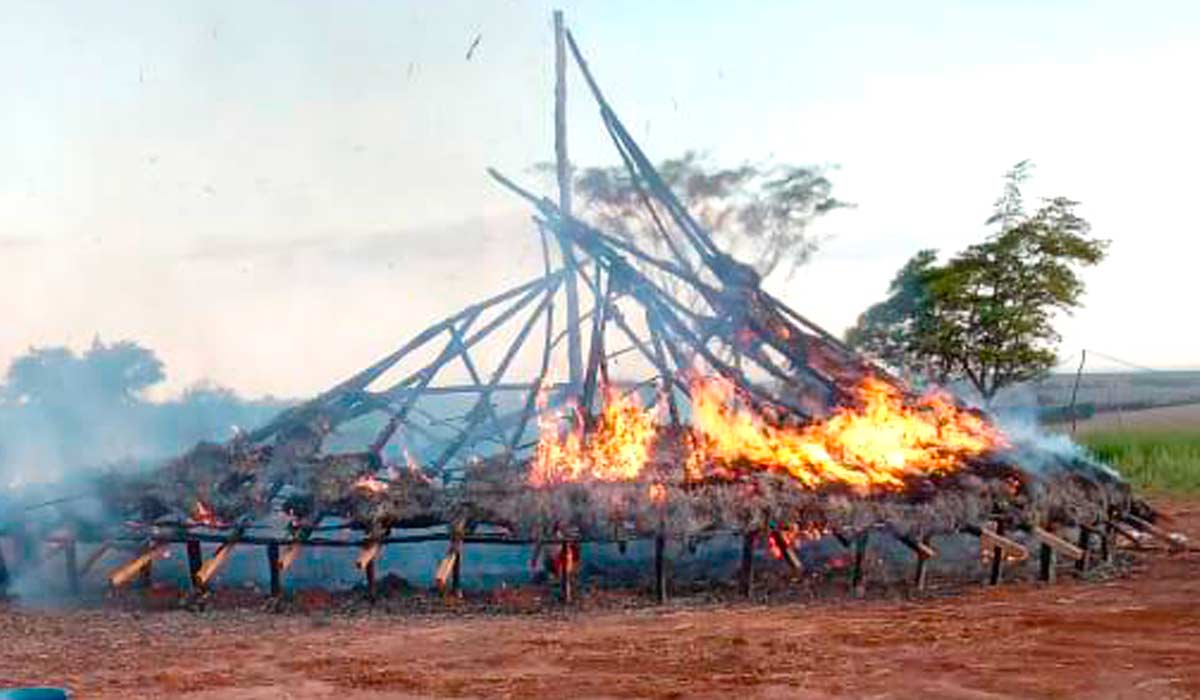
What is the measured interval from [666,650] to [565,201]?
983cm

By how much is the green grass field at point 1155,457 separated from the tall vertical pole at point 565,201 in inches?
531

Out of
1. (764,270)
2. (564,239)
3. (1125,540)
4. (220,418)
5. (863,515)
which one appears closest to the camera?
(863,515)

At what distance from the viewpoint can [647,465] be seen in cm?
1614

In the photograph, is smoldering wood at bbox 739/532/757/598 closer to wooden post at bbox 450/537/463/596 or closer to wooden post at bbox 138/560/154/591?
wooden post at bbox 450/537/463/596

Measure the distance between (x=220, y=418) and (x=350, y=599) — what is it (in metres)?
15.6

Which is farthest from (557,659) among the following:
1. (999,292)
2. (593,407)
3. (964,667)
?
(999,292)

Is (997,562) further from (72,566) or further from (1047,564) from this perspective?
(72,566)

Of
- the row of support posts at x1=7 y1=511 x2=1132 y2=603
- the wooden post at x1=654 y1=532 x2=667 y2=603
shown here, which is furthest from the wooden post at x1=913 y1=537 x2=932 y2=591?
the wooden post at x1=654 y1=532 x2=667 y2=603

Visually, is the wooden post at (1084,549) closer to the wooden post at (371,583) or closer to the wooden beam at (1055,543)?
the wooden beam at (1055,543)

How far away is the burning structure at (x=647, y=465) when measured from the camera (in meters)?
14.9

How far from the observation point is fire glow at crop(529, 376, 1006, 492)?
15.8 m

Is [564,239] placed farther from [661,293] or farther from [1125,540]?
[1125,540]

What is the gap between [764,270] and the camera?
114 feet

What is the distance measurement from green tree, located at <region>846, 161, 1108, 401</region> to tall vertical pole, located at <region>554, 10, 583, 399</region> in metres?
18.3
